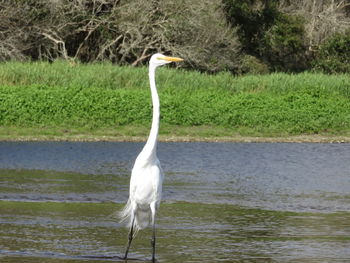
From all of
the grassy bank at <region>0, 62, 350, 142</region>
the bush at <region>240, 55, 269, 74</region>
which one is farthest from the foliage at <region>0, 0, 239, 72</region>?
the grassy bank at <region>0, 62, 350, 142</region>

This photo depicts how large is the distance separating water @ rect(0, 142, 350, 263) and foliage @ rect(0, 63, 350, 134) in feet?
7.51

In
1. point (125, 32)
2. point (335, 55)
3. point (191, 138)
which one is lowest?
point (191, 138)

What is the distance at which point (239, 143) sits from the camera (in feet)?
73.7

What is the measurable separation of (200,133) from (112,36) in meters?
10.1

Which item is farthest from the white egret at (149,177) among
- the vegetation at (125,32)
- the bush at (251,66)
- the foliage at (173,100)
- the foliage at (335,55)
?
the foliage at (335,55)

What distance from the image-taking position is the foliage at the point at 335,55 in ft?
119

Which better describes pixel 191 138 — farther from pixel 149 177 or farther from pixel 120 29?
pixel 149 177

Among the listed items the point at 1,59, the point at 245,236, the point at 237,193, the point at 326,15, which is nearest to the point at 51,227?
the point at 245,236

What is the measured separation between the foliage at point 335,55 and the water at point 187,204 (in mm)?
15584

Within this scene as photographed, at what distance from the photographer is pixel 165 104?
23.8m

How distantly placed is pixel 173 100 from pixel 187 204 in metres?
11.5

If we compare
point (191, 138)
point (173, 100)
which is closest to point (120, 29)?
point (173, 100)

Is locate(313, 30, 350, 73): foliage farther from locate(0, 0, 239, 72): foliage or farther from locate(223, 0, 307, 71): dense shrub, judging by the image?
locate(0, 0, 239, 72): foliage

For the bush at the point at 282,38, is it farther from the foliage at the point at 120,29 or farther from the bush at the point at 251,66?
the foliage at the point at 120,29
